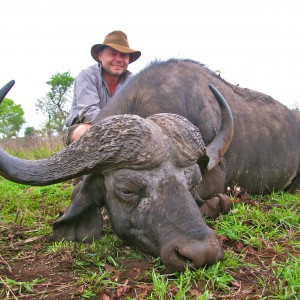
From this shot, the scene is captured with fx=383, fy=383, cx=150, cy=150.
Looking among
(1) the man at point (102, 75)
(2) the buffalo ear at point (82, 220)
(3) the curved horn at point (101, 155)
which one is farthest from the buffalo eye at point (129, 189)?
(1) the man at point (102, 75)

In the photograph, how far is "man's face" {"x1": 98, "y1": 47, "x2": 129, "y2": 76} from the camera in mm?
6047

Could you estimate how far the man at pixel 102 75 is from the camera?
5.64 m

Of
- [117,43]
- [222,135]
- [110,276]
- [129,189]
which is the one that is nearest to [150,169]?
[129,189]

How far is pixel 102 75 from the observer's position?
6.09 m

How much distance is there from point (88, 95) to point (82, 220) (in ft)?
8.40

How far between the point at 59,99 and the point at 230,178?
3047 centimetres

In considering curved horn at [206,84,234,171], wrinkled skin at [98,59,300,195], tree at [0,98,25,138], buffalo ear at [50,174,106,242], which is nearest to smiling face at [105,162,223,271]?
buffalo ear at [50,174,106,242]

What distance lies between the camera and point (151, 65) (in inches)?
197

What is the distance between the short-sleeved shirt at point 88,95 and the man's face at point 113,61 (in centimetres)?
15

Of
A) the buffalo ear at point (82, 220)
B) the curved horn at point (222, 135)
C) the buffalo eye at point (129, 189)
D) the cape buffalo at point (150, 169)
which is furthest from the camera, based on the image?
the curved horn at point (222, 135)

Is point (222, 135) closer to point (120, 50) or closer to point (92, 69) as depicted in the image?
point (120, 50)

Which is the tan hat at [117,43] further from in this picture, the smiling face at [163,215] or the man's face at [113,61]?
the smiling face at [163,215]

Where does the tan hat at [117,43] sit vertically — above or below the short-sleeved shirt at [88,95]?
above

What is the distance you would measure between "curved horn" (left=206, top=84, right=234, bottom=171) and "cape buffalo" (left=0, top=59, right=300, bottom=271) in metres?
0.01
